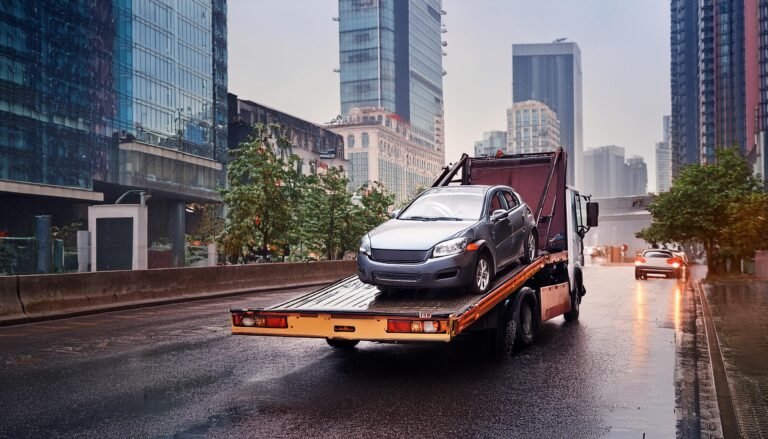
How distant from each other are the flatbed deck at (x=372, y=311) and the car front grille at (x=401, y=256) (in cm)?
46

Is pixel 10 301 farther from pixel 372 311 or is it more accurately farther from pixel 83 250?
pixel 83 250

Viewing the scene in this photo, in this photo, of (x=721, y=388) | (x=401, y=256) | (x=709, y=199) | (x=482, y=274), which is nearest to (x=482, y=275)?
(x=482, y=274)

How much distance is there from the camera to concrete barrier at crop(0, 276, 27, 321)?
15172mm

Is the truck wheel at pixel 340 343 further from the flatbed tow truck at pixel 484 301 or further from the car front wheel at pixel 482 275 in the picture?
the car front wheel at pixel 482 275

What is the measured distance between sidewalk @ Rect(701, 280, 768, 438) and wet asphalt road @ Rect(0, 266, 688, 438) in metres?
0.62

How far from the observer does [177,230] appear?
75.2 m

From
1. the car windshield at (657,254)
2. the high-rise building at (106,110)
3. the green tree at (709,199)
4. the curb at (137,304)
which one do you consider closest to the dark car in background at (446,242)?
the curb at (137,304)

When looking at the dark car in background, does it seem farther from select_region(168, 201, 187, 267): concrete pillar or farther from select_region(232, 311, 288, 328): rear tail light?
select_region(168, 201, 187, 267): concrete pillar

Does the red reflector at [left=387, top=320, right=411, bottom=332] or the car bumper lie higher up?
the car bumper

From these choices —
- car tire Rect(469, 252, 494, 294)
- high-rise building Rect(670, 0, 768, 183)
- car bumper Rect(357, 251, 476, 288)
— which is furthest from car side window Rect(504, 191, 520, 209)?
high-rise building Rect(670, 0, 768, 183)

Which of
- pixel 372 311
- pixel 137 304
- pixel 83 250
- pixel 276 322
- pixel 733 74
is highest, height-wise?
pixel 733 74

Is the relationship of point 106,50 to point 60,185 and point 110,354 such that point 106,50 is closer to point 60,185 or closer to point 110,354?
point 60,185

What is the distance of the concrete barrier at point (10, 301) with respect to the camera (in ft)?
49.8

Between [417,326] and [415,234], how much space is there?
1.66 m
